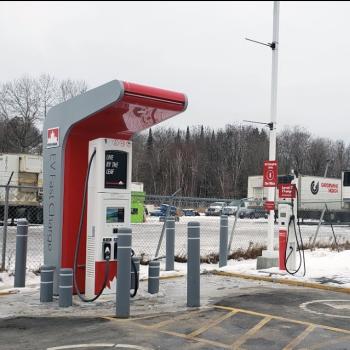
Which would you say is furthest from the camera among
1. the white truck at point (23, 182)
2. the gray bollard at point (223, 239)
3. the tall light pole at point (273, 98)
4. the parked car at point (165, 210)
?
the white truck at point (23, 182)

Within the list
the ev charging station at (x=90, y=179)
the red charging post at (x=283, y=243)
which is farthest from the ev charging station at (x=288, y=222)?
the ev charging station at (x=90, y=179)

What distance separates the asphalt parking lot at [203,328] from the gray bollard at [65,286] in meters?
0.26

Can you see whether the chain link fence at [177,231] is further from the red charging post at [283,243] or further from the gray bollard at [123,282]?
the gray bollard at [123,282]

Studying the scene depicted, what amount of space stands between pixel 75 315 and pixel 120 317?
72 cm

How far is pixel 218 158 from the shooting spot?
307 ft

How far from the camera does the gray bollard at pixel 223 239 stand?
516 inches

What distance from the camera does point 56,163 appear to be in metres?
8.99

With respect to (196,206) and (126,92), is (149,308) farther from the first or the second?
(196,206)

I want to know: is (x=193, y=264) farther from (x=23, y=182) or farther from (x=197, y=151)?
(x=197, y=151)

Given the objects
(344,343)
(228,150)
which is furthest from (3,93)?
(344,343)

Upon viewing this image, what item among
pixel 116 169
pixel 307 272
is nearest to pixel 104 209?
pixel 116 169

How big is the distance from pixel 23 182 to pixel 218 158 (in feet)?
218

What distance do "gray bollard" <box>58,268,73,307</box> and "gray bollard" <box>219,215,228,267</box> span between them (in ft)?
18.9

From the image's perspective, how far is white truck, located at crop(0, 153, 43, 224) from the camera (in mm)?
27469
